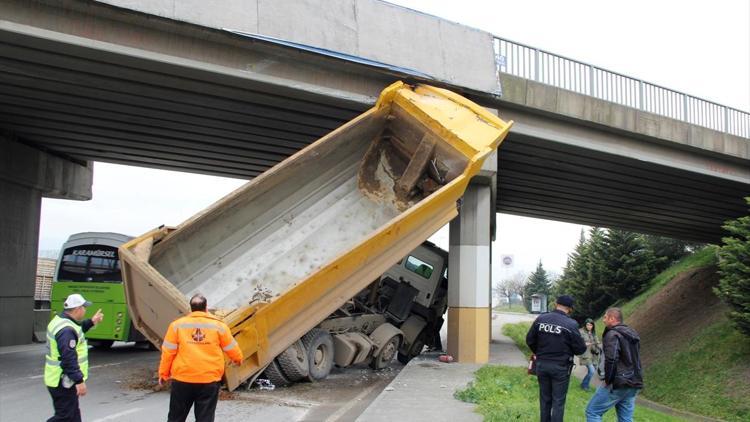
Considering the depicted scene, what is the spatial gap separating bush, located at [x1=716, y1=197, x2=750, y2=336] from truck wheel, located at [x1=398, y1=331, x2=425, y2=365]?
7.55 meters

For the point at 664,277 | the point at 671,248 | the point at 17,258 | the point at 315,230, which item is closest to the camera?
the point at 315,230

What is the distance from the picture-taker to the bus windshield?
47.4 ft

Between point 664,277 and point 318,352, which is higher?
point 664,277

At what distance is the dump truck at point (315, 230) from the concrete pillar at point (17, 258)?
10314mm

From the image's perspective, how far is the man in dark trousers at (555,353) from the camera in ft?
19.9

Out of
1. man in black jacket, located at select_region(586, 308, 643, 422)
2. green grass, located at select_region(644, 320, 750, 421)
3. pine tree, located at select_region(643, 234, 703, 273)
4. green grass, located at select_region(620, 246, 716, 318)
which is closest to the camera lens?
man in black jacket, located at select_region(586, 308, 643, 422)

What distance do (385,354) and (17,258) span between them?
1101 cm

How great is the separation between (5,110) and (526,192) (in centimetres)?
1666

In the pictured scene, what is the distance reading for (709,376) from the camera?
16.2m

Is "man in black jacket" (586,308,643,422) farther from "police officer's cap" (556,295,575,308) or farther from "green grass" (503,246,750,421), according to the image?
"green grass" (503,246,750,421)

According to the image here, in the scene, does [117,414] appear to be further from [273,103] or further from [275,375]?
[273,103]

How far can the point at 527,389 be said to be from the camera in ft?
32.8

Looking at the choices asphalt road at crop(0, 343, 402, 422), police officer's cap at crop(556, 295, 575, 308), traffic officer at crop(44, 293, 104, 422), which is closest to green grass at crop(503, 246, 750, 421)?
asphalt road at crop(0, 343, 402, 422)

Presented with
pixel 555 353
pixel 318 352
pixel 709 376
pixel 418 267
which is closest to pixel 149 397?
pixel 318 352
